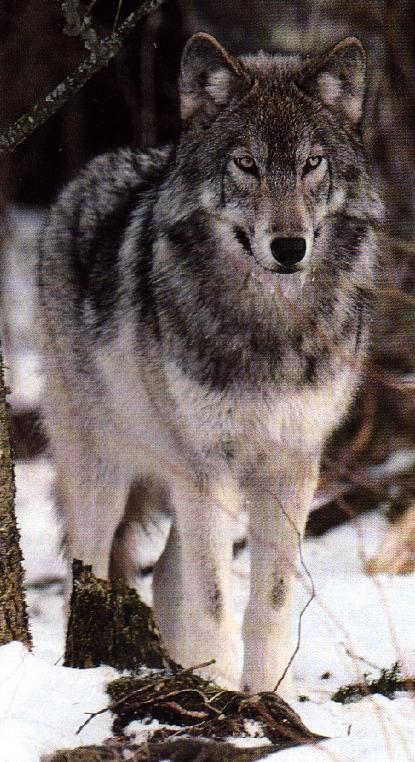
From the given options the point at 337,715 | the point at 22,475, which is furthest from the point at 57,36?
the point at 337,715

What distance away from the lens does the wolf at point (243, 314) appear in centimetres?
332

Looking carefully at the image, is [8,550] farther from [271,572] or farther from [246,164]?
[246,164]

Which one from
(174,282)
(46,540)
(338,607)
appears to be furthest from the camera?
(46,540)

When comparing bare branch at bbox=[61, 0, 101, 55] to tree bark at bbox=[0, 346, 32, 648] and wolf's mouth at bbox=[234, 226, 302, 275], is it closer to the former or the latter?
wolf's mouth at bbox=[234, 226, 302, 275]

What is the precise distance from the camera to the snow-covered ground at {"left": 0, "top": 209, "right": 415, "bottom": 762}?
8.40 ft

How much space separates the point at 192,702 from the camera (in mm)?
2775

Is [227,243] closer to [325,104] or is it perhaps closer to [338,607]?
[325,104]

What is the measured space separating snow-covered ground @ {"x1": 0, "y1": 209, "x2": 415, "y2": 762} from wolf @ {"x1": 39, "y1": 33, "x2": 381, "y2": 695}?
339 mm

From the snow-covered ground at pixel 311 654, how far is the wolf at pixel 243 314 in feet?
1.11

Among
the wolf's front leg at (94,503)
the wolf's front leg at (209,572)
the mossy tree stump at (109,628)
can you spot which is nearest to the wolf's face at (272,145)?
the wolf's front leg at (209,572)

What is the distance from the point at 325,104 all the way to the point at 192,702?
185cm

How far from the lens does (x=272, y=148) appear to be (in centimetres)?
323

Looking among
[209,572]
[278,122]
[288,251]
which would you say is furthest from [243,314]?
[209,572]

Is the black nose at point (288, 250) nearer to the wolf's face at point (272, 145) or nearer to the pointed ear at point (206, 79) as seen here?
the wolf's face at point (272, 145)
